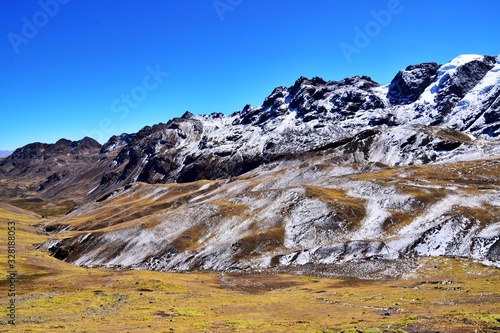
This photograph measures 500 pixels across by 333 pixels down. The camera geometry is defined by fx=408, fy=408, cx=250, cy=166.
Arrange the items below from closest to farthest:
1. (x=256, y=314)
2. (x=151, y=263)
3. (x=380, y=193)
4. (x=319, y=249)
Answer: (x=256, y=314) → (x=319, y=249) → (x=151, y=263) → (x=380, y=193)

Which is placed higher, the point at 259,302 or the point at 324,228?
the point at 324,228

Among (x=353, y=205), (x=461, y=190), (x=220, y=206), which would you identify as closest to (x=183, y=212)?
(x=220, y=206)

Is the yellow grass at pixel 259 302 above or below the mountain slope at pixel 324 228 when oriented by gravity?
below

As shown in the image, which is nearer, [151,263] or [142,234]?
[151,263]

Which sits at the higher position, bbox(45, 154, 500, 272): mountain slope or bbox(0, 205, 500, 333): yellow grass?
bbox(45, 154, 500, 272): mountain slope

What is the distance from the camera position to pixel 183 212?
472 feet

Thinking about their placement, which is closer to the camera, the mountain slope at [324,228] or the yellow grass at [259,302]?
the yellow grass at [259,302]

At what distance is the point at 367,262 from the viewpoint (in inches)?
3568

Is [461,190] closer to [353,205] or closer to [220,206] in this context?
[353,205]

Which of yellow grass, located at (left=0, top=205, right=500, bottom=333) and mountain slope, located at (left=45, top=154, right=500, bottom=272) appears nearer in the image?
yellow grass, located at (left=0, top=205, right=500, bottom=333)

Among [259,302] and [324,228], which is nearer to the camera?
[259,302]

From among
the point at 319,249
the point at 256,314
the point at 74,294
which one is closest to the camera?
the point at 256,314

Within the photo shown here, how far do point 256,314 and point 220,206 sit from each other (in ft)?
296

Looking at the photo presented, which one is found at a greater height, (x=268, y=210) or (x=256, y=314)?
(x=268, y=210)
